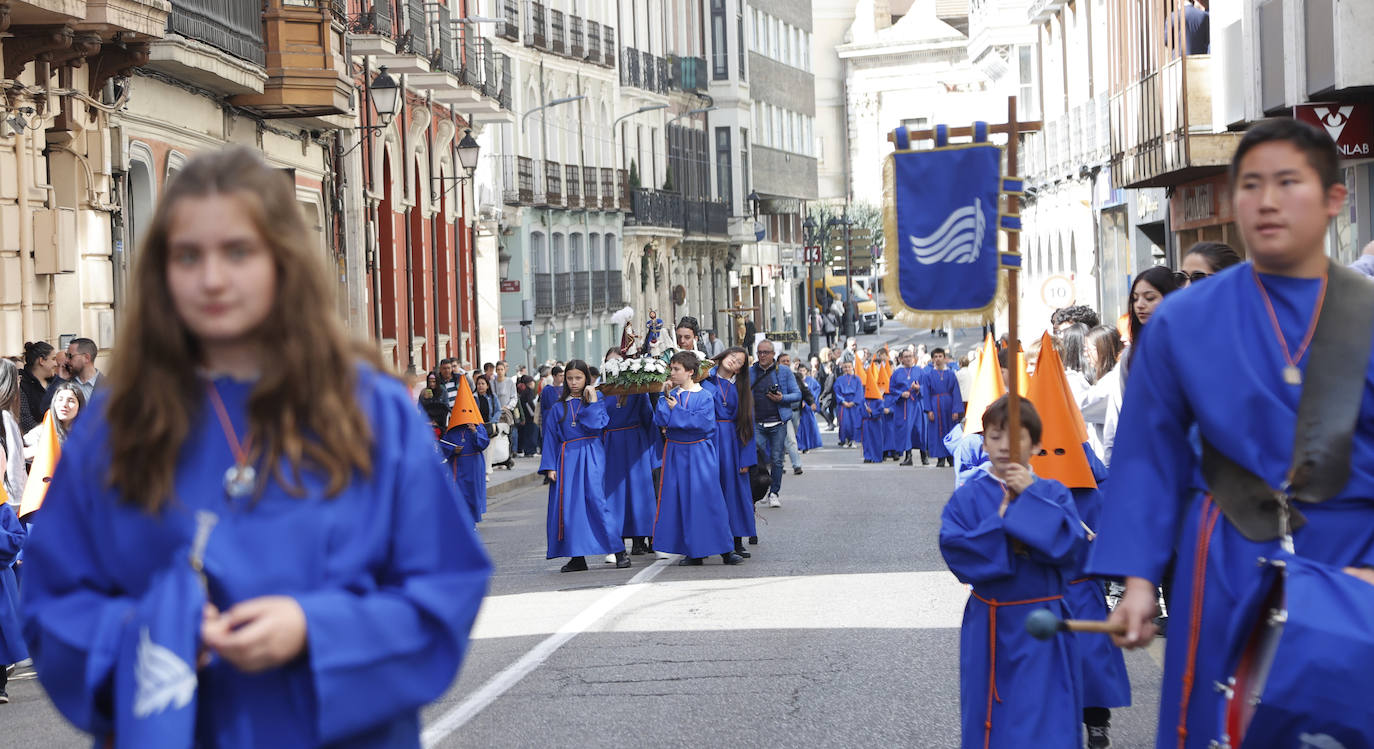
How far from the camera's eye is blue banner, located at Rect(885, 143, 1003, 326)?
769 cm

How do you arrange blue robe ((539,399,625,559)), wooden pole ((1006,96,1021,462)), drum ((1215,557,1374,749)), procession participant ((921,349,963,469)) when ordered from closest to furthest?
drum ((1215,557,1374,749)) → wooden pole ((1006,96,1021,462)) → blue robe ((539,399,625,559)) → procession participant ((921,349,963,469))

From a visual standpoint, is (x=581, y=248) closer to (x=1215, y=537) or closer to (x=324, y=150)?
(x=324, y=150)

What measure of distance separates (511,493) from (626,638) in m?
16.4

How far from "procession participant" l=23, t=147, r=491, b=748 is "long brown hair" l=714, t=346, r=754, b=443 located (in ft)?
47.6

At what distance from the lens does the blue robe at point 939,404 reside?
32156 millimetres

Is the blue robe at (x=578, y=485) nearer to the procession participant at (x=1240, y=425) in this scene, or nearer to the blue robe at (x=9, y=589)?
the blue robe at (x=9, y=589)

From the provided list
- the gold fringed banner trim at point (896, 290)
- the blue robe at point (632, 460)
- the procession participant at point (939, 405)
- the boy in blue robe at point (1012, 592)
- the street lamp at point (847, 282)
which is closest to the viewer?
the boy in blue robe at point (1012, 592)

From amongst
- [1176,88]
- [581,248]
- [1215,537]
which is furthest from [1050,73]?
[1215,537]

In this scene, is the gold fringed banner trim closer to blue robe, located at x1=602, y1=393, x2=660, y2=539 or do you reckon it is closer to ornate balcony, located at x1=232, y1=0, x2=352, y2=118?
blue robe, located at x1=602, y1=393, x2=660, y2=539

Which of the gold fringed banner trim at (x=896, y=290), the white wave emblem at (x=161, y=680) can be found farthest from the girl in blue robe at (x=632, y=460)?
the white wave emblem at (x=161, y=680)

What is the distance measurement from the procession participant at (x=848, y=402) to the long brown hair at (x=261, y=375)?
113 ft

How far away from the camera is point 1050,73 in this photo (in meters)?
46.0

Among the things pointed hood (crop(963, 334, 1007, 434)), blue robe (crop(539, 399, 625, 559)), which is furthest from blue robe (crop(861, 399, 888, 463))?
pointed hood (crop(963, 334, 1007, 434))

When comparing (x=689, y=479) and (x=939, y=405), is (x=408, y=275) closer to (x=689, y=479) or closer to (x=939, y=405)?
(x=939, y=405)
